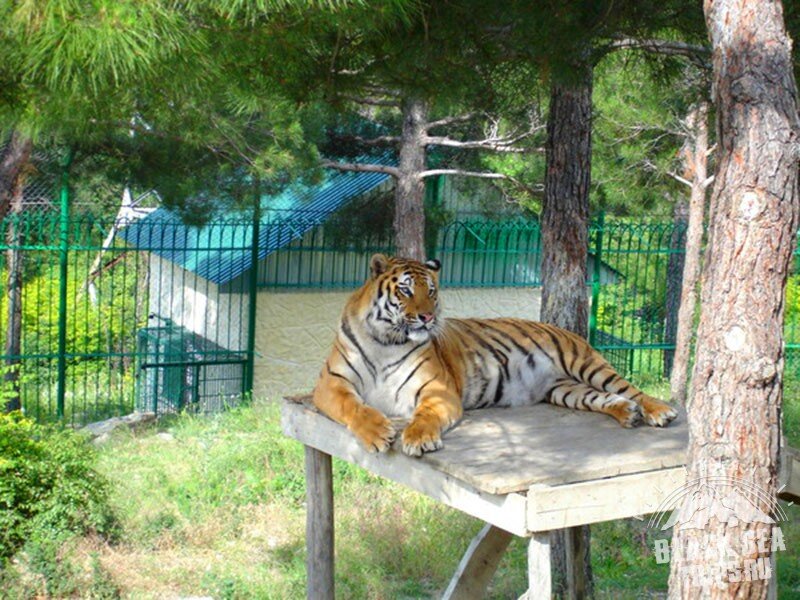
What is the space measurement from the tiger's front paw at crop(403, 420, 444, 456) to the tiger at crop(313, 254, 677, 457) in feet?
0.18

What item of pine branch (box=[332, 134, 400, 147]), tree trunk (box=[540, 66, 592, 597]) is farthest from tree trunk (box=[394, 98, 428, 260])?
tree trunk (box=[540, 66, 592, 597])

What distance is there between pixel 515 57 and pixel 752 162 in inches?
84.8

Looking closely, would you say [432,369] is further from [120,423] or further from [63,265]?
[120,423]

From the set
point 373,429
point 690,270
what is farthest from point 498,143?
point 373,429

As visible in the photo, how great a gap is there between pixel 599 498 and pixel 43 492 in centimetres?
348

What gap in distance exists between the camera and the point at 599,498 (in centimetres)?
318

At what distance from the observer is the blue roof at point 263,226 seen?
9.34 meters

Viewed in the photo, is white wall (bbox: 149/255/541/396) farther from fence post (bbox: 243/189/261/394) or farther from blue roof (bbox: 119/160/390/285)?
blue roof (bbox: 119/160/390/285)

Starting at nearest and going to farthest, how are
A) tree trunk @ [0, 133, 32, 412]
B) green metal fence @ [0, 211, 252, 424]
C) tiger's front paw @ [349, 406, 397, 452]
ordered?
1. tiger's front paw @ [349, 406, 397, 452]
2. tree trunk @ [0, 133, 32, 412]
3. green metal fence @ [0, 211, 252, 424]

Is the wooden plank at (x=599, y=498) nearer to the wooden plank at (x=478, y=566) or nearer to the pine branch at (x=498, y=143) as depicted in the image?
the wooden plank at (x=478, y=566)

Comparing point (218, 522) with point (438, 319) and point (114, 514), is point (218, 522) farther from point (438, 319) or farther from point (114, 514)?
point (438, 319)

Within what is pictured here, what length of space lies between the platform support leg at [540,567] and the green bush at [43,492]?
304 cm

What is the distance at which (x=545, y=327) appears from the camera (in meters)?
4.69

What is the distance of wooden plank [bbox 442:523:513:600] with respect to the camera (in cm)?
449
